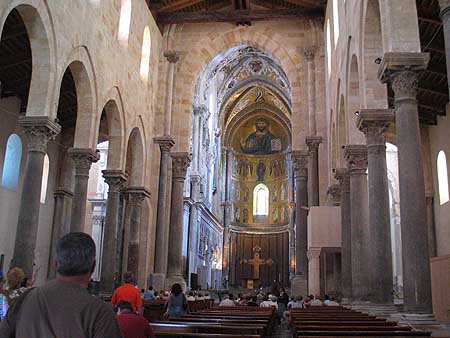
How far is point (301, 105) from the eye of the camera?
23.2 m

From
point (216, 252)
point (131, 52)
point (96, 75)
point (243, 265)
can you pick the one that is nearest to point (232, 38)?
point (131, 52)

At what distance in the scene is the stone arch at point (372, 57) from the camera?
12.1 m

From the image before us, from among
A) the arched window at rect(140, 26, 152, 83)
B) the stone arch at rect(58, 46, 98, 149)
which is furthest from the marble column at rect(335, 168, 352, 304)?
the arched window at rect(140, 26, 152, 83)

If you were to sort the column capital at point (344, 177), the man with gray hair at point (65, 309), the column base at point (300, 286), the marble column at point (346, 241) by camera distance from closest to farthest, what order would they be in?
the man with gray hair at point (65, 309)
the marble column at point (346, 241)
the column capital at point (344, 177)
the column base at point (300, 286)

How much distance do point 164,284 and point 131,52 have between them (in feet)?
32.1

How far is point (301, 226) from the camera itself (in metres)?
22.3

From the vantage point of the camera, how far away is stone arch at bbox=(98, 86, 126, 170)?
1805cm

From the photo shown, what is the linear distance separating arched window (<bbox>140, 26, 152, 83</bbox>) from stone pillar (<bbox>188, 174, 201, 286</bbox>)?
10.2m

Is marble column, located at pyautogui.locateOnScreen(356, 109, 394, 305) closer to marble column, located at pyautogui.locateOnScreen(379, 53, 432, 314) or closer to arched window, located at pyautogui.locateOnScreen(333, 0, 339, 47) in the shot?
marble column, located at pyautogui.locateOnScreen(379, 53, 432, 314)

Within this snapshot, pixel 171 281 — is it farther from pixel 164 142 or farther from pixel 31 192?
pixel 31 192

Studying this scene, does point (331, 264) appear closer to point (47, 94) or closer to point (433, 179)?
point (433, 179)

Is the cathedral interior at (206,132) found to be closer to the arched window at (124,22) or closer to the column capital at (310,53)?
the arched window at (124,22)

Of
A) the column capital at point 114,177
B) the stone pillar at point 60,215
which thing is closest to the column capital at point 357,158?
the column capital at point 114,177

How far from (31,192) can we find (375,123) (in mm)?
8546
